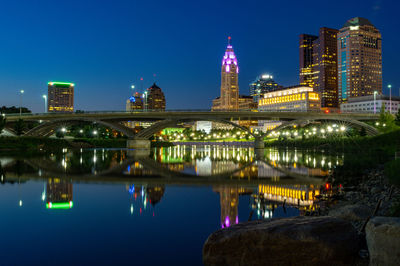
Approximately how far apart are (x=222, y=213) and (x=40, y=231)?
5.76 m

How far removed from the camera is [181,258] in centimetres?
753

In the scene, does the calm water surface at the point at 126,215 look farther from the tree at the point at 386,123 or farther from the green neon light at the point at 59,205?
the tree at the point at 386,123

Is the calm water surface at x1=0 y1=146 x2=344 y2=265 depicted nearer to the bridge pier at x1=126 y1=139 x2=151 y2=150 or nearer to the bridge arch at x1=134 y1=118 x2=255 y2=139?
the bridge arch at x1=134 y1=118 x2=255 y2=139

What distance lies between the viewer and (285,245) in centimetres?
631

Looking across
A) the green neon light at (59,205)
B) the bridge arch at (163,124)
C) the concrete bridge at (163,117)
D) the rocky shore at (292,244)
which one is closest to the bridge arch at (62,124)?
the concrete bridge at (163,117)

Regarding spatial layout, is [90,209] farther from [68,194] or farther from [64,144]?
[64,144]

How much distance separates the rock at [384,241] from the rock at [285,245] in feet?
2.29

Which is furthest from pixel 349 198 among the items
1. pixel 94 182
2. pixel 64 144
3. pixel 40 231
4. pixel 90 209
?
pixel 64 144

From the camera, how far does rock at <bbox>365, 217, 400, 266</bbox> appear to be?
556 cm

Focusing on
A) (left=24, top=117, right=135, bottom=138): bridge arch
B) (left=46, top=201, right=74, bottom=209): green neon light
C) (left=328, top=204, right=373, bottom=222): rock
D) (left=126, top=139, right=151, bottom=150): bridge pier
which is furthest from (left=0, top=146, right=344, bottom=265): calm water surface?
(left=126, top=139, right=151, bottom=150): bridge pier

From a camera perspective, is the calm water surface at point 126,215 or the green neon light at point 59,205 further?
the green neon light at point 59,205

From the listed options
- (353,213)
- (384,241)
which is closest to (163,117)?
(353,213)

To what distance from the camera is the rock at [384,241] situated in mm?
5562

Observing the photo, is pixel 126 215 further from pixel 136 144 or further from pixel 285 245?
pixel 136 144
